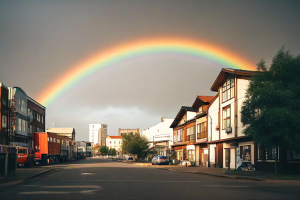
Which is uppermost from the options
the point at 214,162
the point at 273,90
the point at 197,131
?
the point at 273,90

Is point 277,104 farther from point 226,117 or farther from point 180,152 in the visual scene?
point 180,152

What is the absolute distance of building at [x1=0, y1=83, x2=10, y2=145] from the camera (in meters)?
48.5

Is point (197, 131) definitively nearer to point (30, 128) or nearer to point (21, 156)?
point (21, 156)

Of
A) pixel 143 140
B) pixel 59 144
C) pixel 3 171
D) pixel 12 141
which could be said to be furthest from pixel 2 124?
pixel 143 140

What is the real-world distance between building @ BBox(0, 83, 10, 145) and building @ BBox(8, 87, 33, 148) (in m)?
1.06

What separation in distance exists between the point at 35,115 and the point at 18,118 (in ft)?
49.0

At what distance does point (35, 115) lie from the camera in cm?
7100

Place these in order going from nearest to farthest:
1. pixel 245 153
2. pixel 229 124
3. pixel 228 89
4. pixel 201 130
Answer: pixel 245 153 → pixel 229 124 → pixel 228 89 → pixel 201 130

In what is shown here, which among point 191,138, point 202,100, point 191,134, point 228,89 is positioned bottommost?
point 191,138

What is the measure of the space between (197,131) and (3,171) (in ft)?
111

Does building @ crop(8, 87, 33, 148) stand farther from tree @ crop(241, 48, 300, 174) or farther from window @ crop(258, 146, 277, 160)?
tree @ crop(241, 48, 300, 174)

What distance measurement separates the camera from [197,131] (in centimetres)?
5253

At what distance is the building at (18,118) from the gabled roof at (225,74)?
2935 centimetres

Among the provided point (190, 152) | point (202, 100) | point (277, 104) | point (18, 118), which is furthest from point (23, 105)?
point (277, 104)
